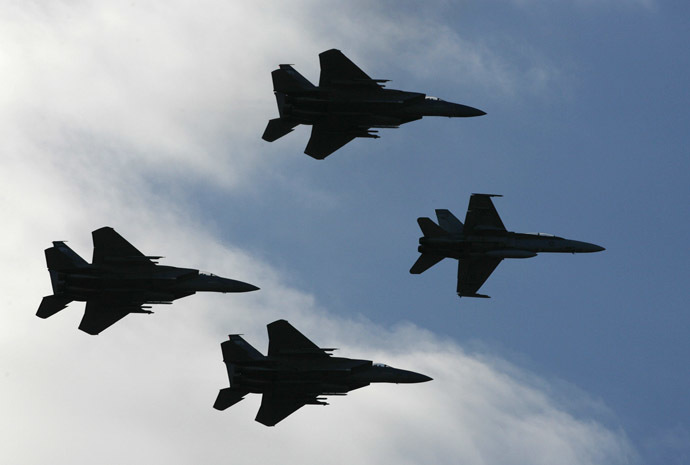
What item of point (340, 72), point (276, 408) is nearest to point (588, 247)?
point (340, 72)

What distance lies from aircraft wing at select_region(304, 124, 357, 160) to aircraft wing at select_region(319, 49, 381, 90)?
12.9 feet

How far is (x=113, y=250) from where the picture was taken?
230 feet

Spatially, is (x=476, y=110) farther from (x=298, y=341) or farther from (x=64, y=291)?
(x=64, y=291)

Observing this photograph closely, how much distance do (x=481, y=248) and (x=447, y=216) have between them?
3.81m

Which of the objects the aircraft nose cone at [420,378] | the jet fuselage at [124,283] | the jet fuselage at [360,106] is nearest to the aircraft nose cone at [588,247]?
the jet fuselage at [360,106]

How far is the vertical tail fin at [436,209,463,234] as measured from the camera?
78.1 meters

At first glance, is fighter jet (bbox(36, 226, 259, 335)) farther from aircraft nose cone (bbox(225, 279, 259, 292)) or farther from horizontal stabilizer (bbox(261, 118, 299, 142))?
horizontal stabilizer (bbox(261, 118, 299, 142))

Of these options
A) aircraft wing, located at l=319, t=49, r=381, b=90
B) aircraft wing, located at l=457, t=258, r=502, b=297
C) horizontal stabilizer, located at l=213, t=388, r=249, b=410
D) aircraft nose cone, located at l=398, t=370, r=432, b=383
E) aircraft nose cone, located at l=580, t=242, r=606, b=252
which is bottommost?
horizontal stabilizer, located at l=213, t=388, r=249, b=410

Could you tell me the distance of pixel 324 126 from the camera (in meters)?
73.8

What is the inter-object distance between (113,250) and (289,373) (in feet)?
43.8

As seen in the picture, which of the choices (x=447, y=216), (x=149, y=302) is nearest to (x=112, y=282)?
(x=149, y=302)

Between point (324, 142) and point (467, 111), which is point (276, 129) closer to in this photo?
point (324, 142)

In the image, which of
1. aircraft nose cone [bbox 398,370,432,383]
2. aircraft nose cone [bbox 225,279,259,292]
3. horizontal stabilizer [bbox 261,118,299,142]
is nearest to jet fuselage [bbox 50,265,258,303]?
aircraft nose cone [bbox 225,279,259,292]

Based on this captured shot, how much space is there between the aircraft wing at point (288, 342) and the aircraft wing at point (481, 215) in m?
13.6
